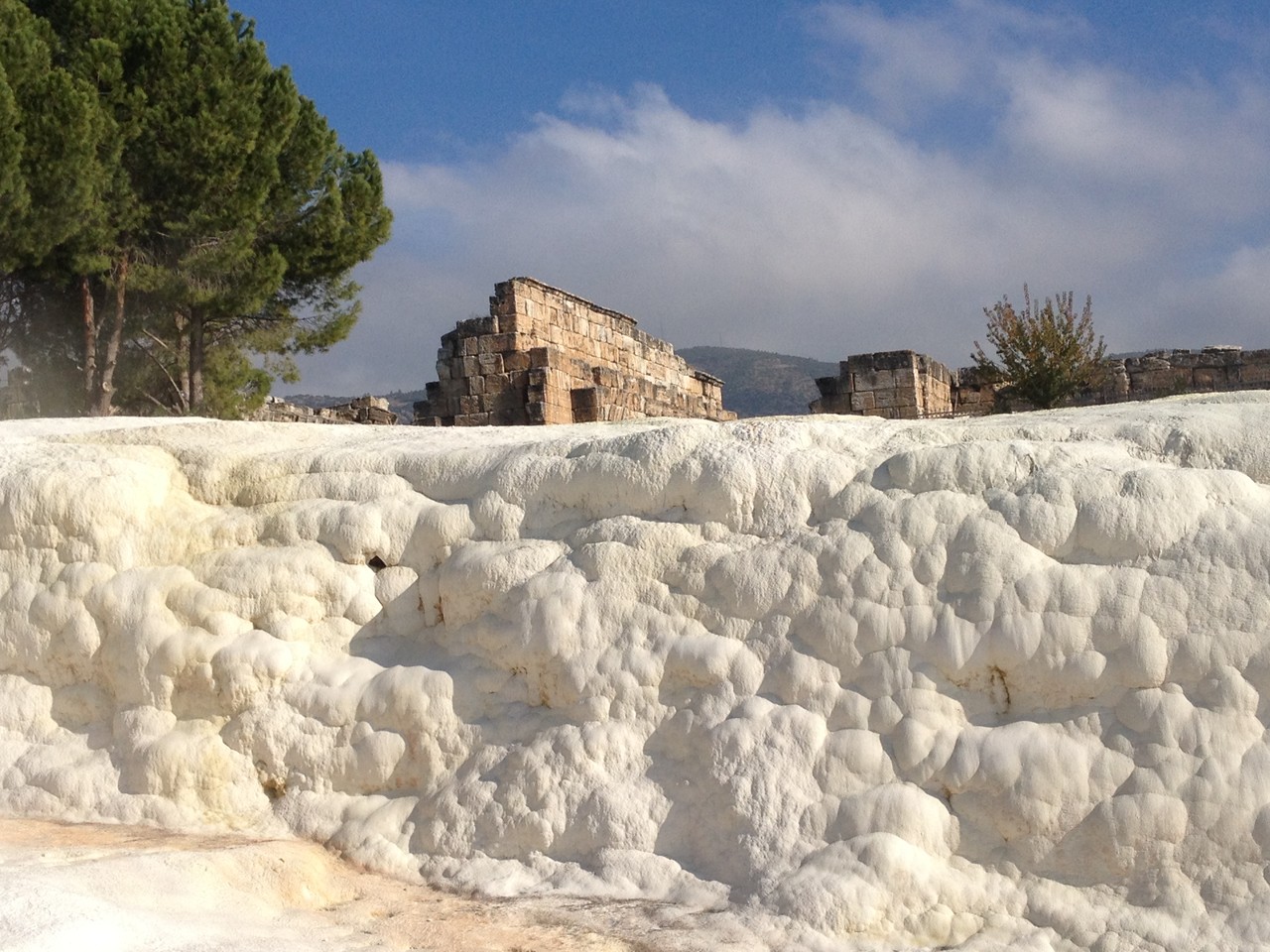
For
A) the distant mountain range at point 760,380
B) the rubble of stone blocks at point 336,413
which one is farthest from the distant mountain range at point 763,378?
the rubble of stone blocks at point 336,413

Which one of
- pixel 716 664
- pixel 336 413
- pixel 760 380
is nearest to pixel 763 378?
pixel 760 380

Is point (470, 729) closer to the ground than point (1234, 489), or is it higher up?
closer to the ground

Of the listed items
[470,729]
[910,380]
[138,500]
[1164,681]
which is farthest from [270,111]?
[1164,681]

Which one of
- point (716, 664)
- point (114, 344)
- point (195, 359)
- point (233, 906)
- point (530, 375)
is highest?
point (114, 344)

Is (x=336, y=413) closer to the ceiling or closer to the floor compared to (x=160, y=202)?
closer to the floor

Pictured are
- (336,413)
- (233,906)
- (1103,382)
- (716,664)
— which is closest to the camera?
(233,906)

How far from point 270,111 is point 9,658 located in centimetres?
1414

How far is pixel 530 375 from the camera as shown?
1658cm

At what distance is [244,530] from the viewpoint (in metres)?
4.32

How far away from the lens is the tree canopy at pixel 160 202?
14.8m

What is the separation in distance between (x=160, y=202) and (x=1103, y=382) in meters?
13.4

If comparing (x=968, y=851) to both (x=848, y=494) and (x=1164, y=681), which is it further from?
(x=848, y=494)

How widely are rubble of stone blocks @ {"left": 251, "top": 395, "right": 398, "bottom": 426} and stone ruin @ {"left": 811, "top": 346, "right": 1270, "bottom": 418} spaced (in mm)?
7628

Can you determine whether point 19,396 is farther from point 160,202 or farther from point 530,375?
point 530,375
